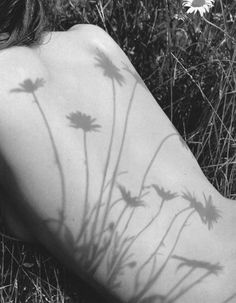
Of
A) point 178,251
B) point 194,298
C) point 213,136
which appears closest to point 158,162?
point 178,251

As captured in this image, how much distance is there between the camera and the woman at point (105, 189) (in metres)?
1.49

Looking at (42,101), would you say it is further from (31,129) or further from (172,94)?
(172,94)

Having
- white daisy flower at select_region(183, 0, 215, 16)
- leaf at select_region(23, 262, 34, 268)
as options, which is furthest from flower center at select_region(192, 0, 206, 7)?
leaf at select_region(23, 262, 34, 268)

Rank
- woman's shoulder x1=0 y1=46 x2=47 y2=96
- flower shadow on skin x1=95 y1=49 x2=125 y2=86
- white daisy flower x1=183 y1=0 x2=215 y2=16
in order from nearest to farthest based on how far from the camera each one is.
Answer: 1. woman's shoulder x1=0 y1=46 x2=47 y2=96
2. flower shadow on skin x1=95 y1=49 x2=125 y2=86
3. white daisy flower x1=183 y1=0 x2=215 y2=16

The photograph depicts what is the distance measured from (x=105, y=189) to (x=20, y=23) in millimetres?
521

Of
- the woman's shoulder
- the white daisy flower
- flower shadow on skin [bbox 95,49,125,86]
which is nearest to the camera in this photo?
the woman's shoulder

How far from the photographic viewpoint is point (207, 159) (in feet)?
6.62

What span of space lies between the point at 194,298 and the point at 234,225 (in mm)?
207

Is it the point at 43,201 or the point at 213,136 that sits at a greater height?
the point at 43,201

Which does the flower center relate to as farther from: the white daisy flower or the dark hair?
the dark hair

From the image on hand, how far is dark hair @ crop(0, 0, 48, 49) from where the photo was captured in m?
1.69

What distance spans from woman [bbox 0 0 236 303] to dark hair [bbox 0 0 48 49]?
0.30ft

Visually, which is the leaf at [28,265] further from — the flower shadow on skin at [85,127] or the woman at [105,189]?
the flower shadow on skin at [85,127]

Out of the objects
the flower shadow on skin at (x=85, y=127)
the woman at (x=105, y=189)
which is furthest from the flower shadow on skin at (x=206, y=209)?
the flower shadow on skin at (x=85, y=127)
